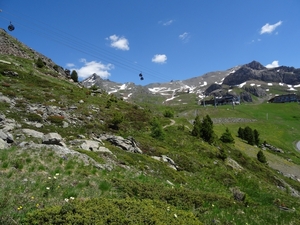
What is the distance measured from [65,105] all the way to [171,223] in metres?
37.5

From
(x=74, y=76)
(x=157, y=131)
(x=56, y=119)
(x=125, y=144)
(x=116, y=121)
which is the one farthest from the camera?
(x=74, y=76)

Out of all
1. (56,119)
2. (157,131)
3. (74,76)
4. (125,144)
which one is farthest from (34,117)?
(74,76)

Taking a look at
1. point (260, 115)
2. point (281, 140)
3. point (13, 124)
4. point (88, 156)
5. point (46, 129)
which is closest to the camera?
point (88, 156)

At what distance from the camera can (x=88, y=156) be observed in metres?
16.8

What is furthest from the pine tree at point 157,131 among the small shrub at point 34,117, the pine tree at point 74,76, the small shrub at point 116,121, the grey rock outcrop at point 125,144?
the pine tree at point 74,76

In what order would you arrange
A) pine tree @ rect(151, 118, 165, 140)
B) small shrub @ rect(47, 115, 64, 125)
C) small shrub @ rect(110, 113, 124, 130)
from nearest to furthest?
small shrub @ rect(47, 115, 64, 125)
pine tree @ rect(151, 118, 165, 140)
small shrub @ rect(110, 113, 124, 130)

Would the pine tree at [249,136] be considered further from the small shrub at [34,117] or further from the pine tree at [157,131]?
the small shrub at [34,117]

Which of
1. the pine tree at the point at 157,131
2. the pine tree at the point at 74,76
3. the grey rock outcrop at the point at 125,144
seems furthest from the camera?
the pine tree at the point at 74,76

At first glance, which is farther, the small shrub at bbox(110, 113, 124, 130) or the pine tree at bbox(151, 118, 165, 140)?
the small shrub at bbox(110, 113, 124, 130)

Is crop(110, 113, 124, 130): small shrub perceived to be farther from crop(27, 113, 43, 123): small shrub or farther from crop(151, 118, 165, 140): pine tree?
crop(27, 113, 43, 123): small shrub

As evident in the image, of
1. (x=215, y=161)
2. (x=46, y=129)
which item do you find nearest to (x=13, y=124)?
(x=46, y=129)

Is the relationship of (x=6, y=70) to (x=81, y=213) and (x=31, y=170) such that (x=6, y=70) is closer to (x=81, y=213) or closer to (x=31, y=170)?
(x=31, y=170)

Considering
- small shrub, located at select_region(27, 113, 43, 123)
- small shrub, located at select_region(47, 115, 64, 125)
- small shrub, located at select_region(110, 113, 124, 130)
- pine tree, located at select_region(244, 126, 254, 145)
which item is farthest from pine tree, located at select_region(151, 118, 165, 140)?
pine tree, located at select_region(244, 126, 254, 145)

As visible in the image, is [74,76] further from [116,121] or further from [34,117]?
[34,117]
